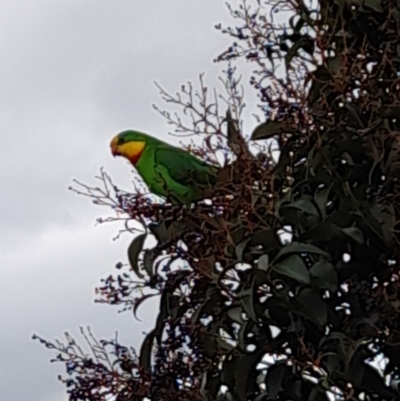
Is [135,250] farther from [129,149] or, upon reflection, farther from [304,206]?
[129,149]

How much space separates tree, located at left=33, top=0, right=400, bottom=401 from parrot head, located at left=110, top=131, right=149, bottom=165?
42 centimetres

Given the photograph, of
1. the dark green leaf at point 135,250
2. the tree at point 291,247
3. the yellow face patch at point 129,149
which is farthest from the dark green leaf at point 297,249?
the yellow face patch at point 129,149

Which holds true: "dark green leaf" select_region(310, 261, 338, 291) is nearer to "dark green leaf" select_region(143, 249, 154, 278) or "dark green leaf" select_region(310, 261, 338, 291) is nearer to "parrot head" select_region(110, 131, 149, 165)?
"dark green leaf" select_region(143, 249, 154, 278)

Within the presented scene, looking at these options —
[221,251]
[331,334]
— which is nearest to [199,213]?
[221,251]

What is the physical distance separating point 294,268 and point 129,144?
722 mm

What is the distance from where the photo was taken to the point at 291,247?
27.9 inches

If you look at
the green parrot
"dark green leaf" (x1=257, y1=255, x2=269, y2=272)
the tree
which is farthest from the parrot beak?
"dark green leaf" (x1=257, y1=255, x2=269, y2=272)

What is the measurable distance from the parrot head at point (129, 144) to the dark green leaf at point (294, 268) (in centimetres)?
60

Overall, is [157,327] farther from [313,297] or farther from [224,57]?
[224,57]

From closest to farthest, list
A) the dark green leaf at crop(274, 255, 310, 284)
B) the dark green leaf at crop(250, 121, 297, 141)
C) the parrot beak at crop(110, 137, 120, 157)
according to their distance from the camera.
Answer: the dark green leaf at crop(274, 255, 310, 284)
the dark green leaf at crop(250, 121, 297, 141)
the parrot beak at crop(110, 137, 120, 157)

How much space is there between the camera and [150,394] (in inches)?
30.4

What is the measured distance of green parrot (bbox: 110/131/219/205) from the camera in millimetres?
865

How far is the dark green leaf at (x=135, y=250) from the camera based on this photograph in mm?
863

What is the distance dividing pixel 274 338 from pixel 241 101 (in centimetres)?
25
